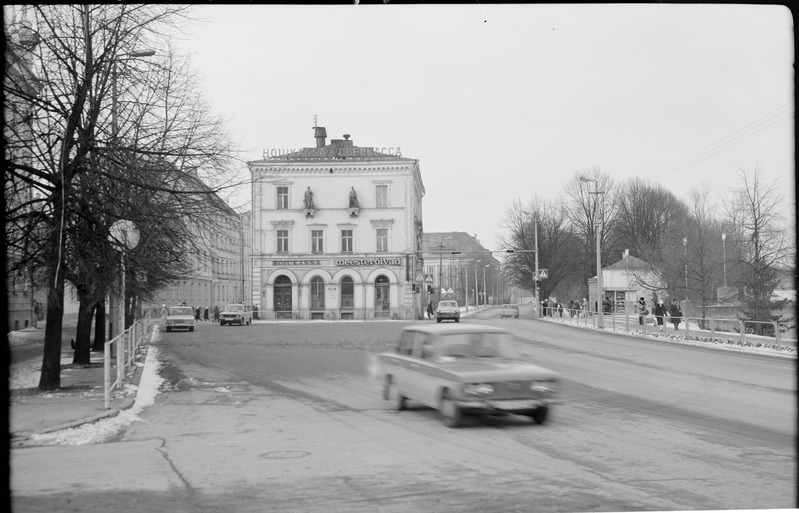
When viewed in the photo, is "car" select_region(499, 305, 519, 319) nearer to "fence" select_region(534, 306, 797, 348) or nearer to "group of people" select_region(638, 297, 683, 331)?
"fence" select_region(534, 306, 797, 348)

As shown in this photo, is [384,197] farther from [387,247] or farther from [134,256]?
[134,256]

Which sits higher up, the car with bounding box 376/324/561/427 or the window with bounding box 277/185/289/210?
the window with bounding box 277/185/289/210

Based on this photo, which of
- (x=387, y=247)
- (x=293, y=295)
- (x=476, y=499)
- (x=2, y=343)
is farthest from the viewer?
(x=293, y=295)

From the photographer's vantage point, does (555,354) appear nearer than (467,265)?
Yes

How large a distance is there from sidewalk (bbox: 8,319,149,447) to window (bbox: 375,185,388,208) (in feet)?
19.4

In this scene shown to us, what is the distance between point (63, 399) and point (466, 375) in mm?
6853

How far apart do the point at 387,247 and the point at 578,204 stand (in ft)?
17.0

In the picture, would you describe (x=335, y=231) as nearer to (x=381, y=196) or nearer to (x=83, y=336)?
(x=381, y=196)

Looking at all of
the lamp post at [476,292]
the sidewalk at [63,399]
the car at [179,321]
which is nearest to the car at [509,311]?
the lamp post at [476,292]

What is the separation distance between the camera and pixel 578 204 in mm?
18031

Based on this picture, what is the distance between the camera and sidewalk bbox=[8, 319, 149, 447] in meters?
9.78

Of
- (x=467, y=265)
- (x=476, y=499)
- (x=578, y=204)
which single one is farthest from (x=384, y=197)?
(x=467, y=265)

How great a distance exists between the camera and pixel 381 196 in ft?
53.6

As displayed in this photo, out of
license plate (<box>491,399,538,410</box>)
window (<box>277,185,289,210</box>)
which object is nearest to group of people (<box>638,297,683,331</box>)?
window (<box>277,185,289,210</box>)
